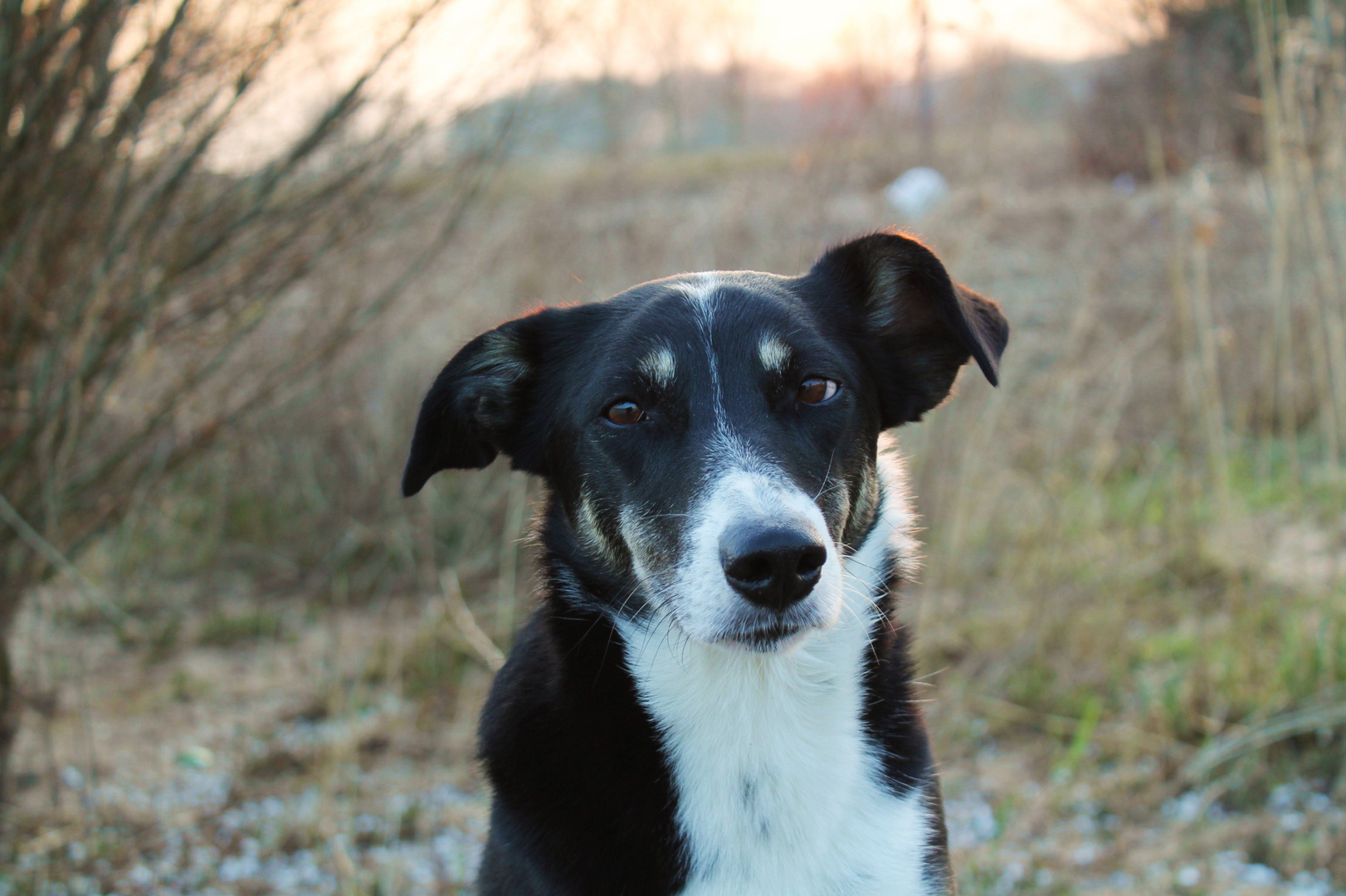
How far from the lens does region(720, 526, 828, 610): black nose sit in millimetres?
1851

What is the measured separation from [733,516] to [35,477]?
261 centimetres

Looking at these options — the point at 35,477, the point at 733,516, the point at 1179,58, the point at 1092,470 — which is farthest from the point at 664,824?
the point at 1179,58

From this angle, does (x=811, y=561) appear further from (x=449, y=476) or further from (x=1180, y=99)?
(x=1180, y=99)

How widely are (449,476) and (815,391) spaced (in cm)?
387

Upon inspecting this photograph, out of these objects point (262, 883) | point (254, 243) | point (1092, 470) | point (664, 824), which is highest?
point (254, 243)

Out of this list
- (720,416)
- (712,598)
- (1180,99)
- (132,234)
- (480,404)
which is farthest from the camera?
(1180,99)

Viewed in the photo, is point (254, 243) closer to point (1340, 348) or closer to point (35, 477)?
point (35, 477)

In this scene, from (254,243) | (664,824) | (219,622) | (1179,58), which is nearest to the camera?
(664,824)

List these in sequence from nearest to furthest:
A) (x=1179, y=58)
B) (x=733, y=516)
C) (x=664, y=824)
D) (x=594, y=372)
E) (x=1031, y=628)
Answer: (x=733, y=516), (x=664, y=824), (x=594, y=372), (x=1031, y=628), (x=1179, y=58)

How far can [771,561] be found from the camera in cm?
187

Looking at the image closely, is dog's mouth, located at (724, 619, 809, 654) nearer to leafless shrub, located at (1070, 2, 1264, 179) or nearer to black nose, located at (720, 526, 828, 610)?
black nose, located at (720, 526, 828, 610)

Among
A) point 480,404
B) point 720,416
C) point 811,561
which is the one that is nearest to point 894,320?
point 720,416

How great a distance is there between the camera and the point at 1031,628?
4504mm

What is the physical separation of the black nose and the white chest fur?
226 millimetres
